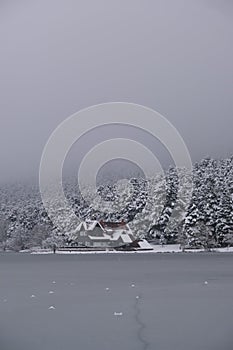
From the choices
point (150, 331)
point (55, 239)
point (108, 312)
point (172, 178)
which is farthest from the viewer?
point (55, 239)

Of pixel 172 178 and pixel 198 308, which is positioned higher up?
pixel 172 178

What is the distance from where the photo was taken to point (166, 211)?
75.9 metres

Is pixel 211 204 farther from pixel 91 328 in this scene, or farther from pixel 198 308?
pixel 91 328

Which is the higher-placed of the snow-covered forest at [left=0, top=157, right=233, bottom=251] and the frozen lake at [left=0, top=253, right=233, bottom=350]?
the snow-covered forest at [left=0, top=157, right=233, bottom=251]

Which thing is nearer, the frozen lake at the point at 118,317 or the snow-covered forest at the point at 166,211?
the frozen lake at the point at 118,317

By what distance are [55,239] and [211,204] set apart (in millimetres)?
25406

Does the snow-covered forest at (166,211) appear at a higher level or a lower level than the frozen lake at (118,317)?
higher

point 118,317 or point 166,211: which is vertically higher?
point 166,211

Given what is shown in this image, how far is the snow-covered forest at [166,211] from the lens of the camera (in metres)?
72.1

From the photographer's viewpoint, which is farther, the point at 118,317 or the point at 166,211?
the point at 166,211

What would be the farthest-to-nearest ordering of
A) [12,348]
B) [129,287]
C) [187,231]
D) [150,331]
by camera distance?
[187,231]
[129,287]
[150,331]
[12,348]

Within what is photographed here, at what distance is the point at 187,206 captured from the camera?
2938 inches

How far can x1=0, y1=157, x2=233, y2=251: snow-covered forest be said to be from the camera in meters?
72.1

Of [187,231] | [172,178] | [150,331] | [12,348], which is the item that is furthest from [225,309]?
[172,178]
